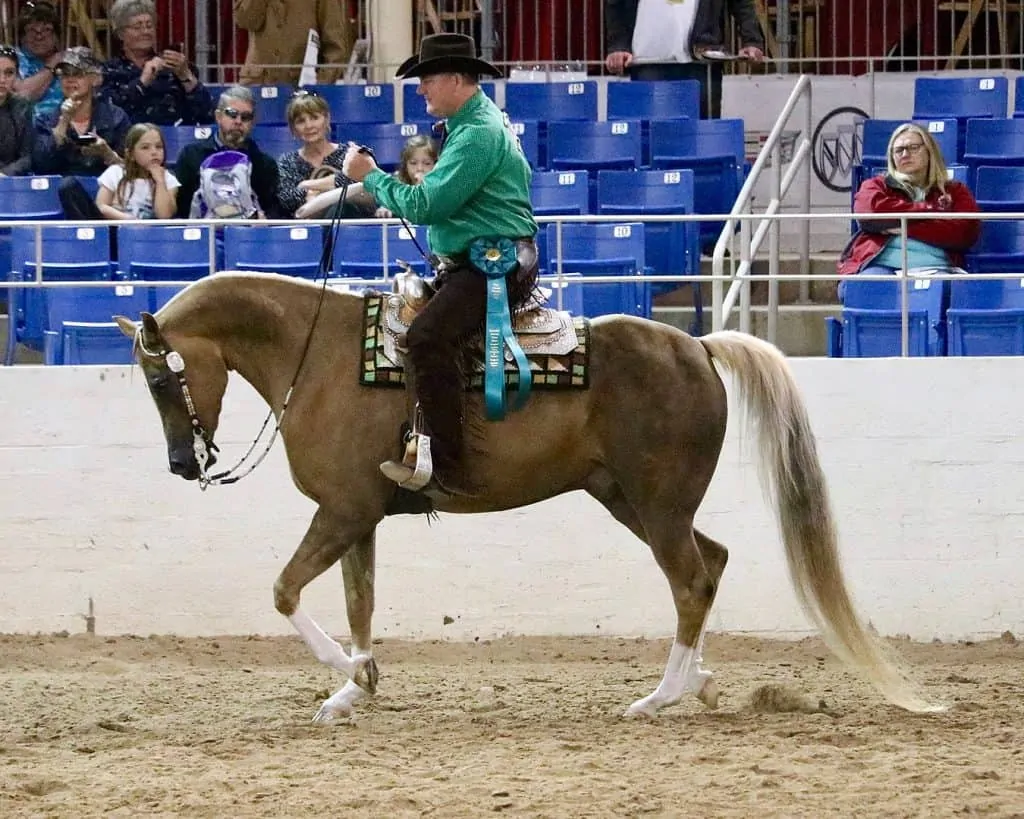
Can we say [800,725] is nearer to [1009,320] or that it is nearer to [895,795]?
[895,795]

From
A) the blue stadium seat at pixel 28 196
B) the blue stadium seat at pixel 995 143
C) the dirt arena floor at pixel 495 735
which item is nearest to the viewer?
the dirt arena floor at pixel 495 735

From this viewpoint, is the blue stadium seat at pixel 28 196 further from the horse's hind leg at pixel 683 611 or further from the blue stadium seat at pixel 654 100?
the horse's hind leg at pixel 683 611

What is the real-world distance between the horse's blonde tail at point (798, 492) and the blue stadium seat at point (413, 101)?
19.9 ft

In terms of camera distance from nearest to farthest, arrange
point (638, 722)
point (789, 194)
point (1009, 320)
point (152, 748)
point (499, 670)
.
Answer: point (152, 748) → point (638, 722) → point (499, 670) → point (1009, 320) → point (789, 194)

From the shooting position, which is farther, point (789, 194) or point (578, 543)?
point (789, 194)

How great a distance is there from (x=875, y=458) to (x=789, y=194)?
14.0ft

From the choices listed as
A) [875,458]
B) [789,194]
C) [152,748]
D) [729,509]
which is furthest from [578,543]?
[789,194]

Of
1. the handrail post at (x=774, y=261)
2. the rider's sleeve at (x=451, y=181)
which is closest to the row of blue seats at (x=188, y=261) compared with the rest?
the handrail post at (x=774, y=261)

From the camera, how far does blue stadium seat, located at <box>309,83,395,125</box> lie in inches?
503

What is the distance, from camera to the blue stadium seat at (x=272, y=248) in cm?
971

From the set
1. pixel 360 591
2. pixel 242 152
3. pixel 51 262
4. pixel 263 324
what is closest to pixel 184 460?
pixel 263 324

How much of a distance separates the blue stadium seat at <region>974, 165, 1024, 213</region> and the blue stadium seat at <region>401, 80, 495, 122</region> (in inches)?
150

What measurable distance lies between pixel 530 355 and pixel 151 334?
147cm

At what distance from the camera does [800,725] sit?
6.70 meters
